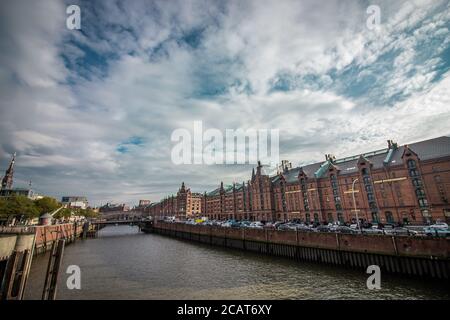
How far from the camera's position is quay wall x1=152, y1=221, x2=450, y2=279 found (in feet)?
74.8

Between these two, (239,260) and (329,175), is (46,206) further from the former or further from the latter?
(329,175)

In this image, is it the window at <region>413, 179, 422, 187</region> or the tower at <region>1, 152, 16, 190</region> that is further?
the tower at <region>1, 152, 16, 190</region>

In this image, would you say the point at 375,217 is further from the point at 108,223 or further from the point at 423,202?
Answer: the point at 108,223

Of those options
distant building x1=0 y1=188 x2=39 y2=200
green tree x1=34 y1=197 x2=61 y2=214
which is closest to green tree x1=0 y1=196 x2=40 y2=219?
green tree x1=34 y1=197 x2=61 y2=214

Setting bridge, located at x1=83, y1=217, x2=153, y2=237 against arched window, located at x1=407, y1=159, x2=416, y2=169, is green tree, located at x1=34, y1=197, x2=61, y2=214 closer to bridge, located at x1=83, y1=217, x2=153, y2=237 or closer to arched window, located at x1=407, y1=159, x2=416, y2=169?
bridge, located at x1=83, y1=217, x2=153, y2=237

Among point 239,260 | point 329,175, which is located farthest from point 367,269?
point 329,175

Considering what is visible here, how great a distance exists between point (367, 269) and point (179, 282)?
21.6 metres

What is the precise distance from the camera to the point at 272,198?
8050 cm

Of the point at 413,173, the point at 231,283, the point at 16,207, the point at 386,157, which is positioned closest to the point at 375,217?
the point at 413,173

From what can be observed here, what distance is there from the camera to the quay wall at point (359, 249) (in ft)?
74.8

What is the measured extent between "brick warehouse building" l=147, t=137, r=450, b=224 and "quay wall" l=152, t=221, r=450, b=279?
596 centimetres

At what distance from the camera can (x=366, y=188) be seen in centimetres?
5625

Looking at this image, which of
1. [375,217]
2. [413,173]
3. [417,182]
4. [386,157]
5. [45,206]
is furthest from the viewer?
[45,206]

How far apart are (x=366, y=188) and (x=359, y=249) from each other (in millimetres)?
33454
